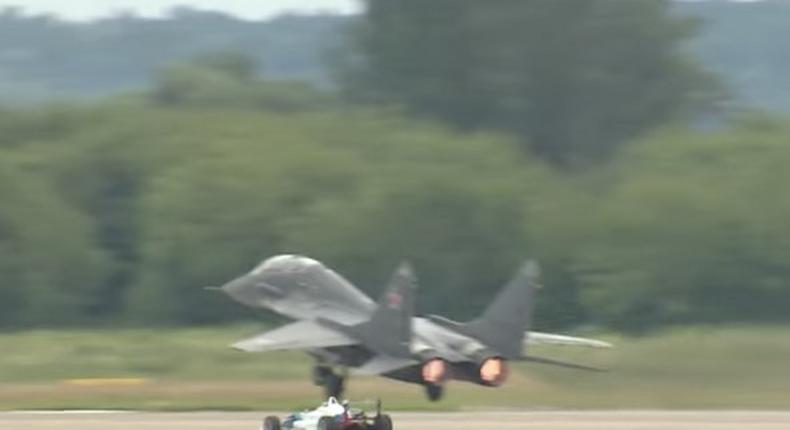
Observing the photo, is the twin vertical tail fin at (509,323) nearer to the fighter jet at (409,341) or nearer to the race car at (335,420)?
the fighter jet at (409,341)

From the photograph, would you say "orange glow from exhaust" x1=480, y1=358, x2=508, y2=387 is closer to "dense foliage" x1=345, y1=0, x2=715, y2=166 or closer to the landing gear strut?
the landing gear strut

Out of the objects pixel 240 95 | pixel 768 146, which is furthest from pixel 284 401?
pixel 240 95

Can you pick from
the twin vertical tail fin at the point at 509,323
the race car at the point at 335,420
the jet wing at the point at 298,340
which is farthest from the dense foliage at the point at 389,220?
the race car at the point at 335,420

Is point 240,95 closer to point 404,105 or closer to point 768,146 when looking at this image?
point 404,105

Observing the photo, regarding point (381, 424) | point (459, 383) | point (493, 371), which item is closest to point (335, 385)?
point (381, 424)

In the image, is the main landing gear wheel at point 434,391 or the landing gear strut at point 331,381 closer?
the main landing gear wheel at point 434,391

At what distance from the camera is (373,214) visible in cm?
6144

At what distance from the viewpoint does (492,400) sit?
125 ft

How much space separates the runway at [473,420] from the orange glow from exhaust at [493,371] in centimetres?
345

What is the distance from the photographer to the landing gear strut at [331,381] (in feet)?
99.6

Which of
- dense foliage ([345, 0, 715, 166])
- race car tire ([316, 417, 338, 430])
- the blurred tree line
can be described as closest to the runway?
race car tire ([316, 417, 338, 430])

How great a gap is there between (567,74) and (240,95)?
1603 cm

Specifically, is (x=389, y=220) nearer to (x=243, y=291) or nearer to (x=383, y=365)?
(x=243, y=291)

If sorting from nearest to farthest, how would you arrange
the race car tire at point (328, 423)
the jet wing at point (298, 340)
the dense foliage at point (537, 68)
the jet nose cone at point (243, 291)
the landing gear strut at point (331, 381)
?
the race car tire at point (328, 423)
the jet wing at point (298, 340)
the landing gear strut at point (331, 381)
the jet nose cone at point (243, 291)
the dense foliage at point (537, 68)
